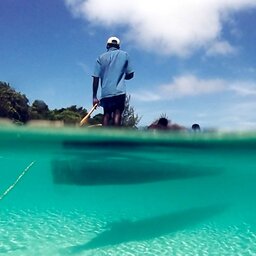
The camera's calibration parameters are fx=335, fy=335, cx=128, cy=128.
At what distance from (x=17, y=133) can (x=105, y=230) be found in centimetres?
480

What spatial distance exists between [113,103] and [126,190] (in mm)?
12840

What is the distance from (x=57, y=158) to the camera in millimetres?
16297

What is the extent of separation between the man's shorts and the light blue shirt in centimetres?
12

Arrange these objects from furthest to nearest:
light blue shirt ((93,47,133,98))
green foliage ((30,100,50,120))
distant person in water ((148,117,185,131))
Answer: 1. green foliage ((30,100,50,120))
2. distant person in water ((148,117,185,131))
3. light blue shirt ((93,47,133,98))

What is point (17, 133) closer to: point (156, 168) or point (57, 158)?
point (57, 158)

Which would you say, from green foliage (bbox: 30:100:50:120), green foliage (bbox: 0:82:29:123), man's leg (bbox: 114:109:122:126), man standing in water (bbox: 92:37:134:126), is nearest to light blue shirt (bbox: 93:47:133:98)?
man standing in water (bbox: 92:37:134:126)

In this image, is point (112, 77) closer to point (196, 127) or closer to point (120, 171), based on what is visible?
point (196, 127)

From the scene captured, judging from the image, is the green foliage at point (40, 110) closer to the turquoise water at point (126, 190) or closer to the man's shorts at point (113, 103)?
the turquoise water at point (126, 190)

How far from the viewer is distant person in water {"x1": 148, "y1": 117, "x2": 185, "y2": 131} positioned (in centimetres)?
955

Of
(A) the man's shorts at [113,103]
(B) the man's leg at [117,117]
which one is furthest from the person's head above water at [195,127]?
(A) the man's shorts at [113,103]

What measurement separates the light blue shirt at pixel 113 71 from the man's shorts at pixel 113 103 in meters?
0.12

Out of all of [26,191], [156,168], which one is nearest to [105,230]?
[156,168]

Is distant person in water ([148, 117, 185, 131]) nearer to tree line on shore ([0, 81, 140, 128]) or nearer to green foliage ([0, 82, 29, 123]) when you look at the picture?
tree line on shore ([0, 81, 140, 128])

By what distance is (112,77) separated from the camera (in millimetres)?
7676
